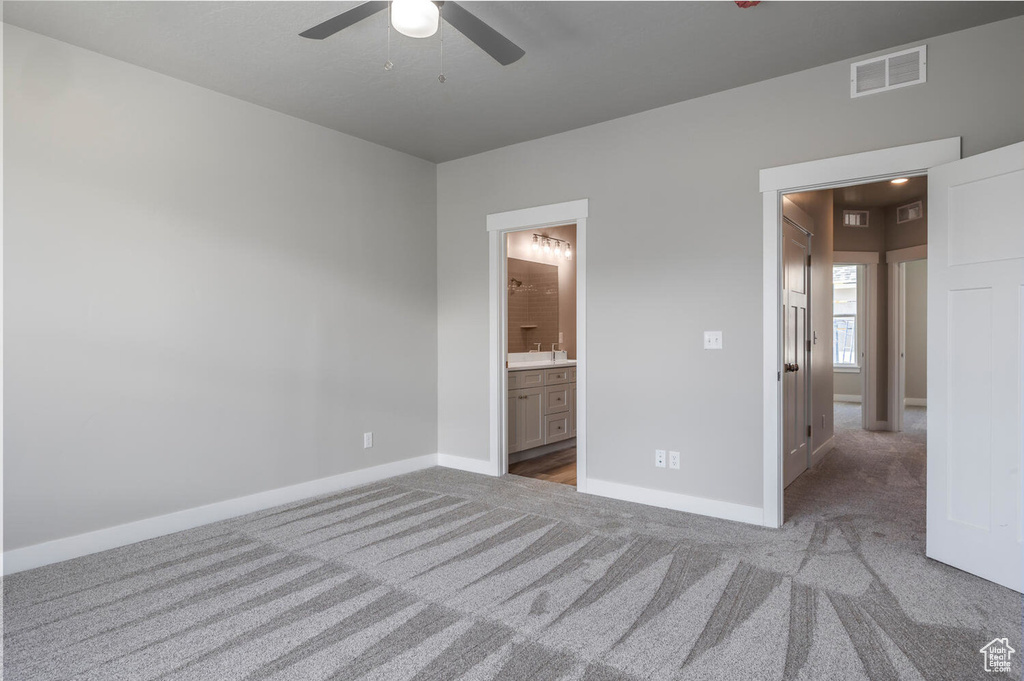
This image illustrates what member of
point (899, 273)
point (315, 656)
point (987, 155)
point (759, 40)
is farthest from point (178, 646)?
point (899, 273)

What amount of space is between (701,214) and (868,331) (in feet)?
15.6

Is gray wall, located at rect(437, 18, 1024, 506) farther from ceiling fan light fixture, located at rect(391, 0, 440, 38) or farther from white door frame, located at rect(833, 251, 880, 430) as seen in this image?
white door frame, located at rect(833, 251, 880, 430)

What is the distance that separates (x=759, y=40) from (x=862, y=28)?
1.61 feet

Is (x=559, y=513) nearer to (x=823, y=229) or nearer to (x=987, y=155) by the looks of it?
(x=987, y=155)

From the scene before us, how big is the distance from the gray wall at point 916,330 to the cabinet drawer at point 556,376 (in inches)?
264

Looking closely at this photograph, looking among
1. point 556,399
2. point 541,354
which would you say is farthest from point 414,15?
point 541,354

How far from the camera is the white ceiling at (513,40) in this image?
2648 millimetres

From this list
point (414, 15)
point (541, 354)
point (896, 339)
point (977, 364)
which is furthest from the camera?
point (896, 339)

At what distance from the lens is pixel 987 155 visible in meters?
2.60

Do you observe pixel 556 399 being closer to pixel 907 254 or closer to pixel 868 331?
pixel 868 331

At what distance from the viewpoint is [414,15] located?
192 cm

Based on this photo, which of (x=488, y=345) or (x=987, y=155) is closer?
(x=987, y=155)

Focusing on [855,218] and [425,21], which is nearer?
[425,21]

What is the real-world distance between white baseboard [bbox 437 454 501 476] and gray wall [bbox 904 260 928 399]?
7961mm
